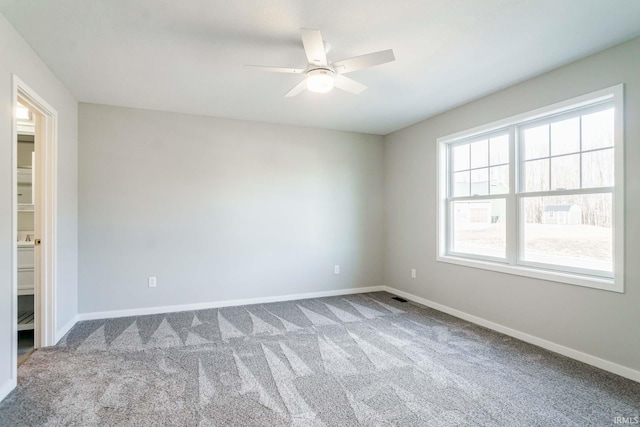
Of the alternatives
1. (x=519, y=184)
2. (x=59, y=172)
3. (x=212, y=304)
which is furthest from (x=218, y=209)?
(x=519, y=184)

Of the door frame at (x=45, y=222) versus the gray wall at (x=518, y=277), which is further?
the door frame at (x=45, y=222)

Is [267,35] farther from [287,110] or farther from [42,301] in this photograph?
[42,301]

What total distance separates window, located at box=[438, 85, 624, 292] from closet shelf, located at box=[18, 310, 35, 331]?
4.80 meters

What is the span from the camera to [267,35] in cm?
233

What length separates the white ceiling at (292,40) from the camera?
2031 mm

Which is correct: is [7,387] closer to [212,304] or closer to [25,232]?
[212,304]

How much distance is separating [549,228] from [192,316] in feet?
13.1

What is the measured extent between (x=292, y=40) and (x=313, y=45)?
47cm

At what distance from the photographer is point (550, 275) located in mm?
2928

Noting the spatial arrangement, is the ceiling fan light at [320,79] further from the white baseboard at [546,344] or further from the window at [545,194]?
the white baseboard at [546,344]

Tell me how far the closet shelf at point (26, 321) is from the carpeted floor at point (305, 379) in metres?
0.45

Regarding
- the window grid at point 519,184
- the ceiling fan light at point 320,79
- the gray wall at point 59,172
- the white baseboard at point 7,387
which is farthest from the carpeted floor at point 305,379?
the ceiling fan light at point 320,79

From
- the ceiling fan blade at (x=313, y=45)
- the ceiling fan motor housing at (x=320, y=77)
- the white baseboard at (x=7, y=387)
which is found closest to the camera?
the ceiling fan blade at (x=313, y=45)

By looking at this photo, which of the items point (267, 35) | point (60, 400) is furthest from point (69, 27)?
point (60, 400)
